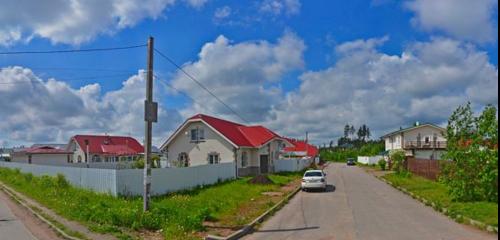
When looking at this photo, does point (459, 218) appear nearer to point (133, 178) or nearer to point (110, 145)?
point (133, 178)

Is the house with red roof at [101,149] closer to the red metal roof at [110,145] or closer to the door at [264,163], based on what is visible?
the red metal roof at [110,145]

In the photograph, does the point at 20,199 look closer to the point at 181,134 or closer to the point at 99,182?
the point at 99,182

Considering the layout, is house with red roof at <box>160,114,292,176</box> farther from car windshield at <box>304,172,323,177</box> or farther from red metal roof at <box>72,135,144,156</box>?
red metal roof at <box>72,135,144,156</box>

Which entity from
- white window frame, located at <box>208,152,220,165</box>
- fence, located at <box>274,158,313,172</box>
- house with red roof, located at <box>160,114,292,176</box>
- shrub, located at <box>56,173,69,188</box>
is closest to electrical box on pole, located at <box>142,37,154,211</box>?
shrub, located at <box>56,173,69,188</box>

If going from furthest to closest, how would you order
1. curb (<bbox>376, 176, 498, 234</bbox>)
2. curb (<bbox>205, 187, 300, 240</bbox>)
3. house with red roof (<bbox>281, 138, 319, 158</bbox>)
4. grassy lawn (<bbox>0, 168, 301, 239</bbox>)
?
house with red roof (<bbox>281, 138, 319, 158</bbox>)
curb (<bbox>376, 176, 498, 234</bbox>)
grassy lawn (<bbox>0, 168, 301, 239</bbox>)
curb (<bbox>205, 187, 300, 240</bbox>)

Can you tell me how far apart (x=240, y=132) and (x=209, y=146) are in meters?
6.96

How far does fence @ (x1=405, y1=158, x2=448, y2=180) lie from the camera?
34434 mm

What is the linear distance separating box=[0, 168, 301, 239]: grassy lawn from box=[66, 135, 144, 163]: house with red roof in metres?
39.6

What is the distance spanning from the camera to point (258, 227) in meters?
15.4

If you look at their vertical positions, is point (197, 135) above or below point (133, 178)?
above

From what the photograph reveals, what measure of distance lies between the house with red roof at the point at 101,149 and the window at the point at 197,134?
1037 inches

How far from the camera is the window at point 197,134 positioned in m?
40.2

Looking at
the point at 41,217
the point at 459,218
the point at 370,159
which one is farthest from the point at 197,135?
the point at 370,159

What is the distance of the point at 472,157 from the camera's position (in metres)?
19.8
